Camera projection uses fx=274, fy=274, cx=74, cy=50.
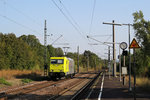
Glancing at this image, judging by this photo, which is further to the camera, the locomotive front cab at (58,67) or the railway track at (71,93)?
the locomotive front cab at (58,67)

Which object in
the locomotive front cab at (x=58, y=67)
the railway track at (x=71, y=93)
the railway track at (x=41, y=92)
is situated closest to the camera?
the railway track at (x=41, y=92)

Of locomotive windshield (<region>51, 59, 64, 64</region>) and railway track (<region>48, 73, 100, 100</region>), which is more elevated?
locomotive windshield (<region>51, 59, 64, 64</region>)

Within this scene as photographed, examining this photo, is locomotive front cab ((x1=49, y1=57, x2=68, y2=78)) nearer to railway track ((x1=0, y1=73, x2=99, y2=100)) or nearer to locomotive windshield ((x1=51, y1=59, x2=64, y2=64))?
locomotive windshield ((x1=51, y1=59, x2=64, y2=64))

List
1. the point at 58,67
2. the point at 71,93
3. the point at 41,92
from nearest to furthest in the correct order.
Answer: the point at 41,92 < the point at 71,93 < the point at 58,67

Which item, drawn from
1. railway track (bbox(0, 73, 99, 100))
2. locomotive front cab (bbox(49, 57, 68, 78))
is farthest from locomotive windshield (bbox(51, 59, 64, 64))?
railway track (bbox(0, 73, 99, 100))

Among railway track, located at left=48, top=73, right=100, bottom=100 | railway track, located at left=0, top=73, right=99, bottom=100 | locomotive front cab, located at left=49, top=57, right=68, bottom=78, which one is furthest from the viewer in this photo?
locomotive front cab, located at left=49, top=57, right=68, bottom=78

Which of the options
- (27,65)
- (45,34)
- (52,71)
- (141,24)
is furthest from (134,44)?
(27,65)

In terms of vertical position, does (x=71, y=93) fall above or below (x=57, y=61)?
below

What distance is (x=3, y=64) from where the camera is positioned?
52625 mm

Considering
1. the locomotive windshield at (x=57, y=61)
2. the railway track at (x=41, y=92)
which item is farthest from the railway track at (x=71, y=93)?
the locomotive windshield at (x=57, y=61)

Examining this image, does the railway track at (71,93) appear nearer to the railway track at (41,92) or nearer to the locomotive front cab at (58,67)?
the railway track at (41,92)

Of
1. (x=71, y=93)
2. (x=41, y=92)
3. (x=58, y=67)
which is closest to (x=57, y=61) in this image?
(x=58, y=67)

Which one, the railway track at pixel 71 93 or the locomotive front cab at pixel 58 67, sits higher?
the locomotive front cab at pixel 58 67

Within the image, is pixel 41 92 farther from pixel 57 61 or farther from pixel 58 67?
pixel 57 61
